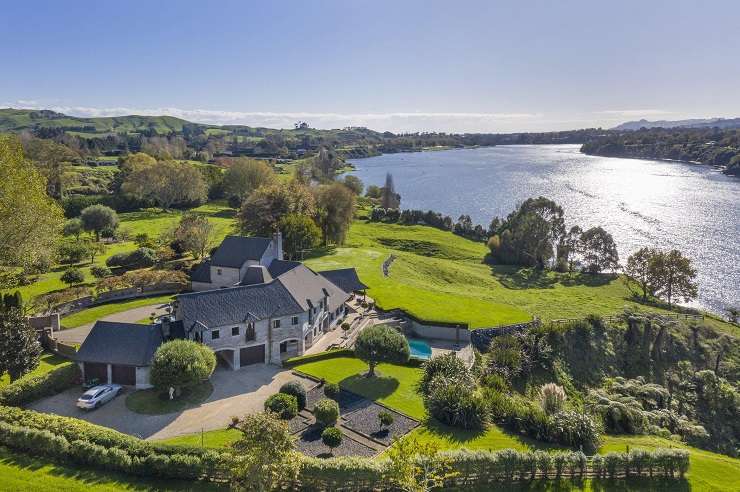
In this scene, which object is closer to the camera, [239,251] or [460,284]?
[239,251]

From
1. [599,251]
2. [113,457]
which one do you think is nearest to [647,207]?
[599,251]

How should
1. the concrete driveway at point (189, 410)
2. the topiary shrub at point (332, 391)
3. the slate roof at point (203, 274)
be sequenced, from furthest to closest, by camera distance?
the slate roof at point (203, 274)
the topiary shrub at point (332, 391)
the concrete driveway at point (189, 410)

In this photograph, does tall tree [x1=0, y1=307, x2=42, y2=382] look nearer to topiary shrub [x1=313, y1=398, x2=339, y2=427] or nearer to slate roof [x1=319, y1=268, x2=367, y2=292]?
topiary shrub [x1=313, y1=398, x2=339, y2=427]

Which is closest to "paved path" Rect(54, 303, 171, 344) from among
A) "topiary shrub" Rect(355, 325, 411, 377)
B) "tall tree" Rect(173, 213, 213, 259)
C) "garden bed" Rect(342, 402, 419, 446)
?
"tall tree" Rect(173, 213, 213, 259)

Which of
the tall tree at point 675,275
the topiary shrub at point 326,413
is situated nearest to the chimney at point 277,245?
the topiary shrub at point 326,413

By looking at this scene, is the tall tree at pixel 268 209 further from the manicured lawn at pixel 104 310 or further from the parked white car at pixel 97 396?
the parked white car at pixel 97 396

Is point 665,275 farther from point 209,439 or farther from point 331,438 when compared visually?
point 209,439

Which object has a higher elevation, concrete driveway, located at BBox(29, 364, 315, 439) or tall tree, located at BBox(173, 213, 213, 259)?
tall tree, located at BBox(173, 213, 213, 259)
